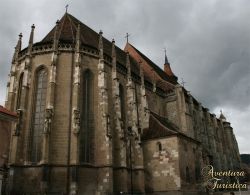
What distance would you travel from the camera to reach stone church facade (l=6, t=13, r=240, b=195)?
65.4ft

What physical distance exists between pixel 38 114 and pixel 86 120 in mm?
3634

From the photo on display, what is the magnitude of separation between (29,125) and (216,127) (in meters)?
28.5

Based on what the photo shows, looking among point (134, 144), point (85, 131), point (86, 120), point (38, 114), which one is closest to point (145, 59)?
point (134, 144)

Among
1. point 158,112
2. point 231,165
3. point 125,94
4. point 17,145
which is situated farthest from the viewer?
point 231,165

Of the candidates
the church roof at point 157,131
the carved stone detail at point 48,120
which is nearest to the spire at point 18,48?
the carved stone detail at point 48,120

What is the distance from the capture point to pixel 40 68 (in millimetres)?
23516

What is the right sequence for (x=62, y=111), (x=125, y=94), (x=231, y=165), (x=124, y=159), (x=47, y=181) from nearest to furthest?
A: (x=47, y=181) < (x=62, y=111) < (x=124, y=159) < (x=125, y=94) < (x=231, y=165)

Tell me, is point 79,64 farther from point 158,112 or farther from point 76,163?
point 158,112

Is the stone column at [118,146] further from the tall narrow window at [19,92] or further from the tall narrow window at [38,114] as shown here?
the tall narrow window at [19,92]

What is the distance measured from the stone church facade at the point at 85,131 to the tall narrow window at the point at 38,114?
0.07 meters

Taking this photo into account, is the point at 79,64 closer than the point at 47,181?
No

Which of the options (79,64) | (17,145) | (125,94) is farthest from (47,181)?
(125,94)

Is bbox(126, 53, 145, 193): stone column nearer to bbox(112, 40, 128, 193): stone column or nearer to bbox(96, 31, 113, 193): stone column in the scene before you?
→ bbox(112, 40, 128, 193): stone column

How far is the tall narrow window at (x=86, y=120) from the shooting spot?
2159 cm
